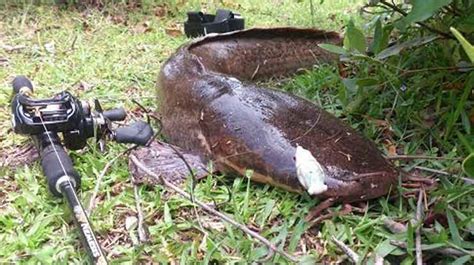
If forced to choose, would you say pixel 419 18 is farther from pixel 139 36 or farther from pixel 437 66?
pixel 139 36

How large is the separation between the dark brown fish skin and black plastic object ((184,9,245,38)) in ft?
2.06

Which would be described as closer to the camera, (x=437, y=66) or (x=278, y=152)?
(x=278, y=152)

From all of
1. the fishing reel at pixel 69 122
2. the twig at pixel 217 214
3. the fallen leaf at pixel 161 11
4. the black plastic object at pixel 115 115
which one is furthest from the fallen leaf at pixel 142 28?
the twig at pixel 217 214

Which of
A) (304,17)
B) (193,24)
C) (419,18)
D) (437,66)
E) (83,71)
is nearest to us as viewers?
(419,18)

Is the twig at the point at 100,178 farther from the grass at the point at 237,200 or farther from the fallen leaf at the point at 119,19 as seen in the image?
the fallen leaf at the point at 119,19

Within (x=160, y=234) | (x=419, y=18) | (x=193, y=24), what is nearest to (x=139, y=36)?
(x=193, y=24)

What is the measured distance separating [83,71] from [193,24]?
33.2 inches

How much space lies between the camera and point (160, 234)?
5.23ft

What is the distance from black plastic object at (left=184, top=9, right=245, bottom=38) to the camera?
11.0 feet

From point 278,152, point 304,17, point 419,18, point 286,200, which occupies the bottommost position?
point 304,17

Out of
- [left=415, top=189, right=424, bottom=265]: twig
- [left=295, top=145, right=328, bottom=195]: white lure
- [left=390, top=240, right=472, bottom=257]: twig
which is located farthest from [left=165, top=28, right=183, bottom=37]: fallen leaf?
A: [left=390, top=240, right=472, bottom=257]: twig

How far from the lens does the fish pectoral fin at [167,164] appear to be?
6.09ft

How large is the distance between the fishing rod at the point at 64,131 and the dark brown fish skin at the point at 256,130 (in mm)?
206

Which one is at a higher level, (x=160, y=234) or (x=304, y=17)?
(x=160, y=234)
